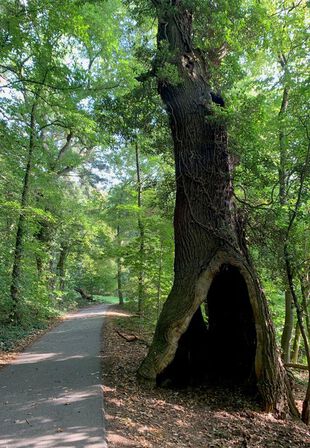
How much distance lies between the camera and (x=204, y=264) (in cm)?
587

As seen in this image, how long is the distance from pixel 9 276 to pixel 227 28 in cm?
965

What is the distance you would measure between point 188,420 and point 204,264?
7.77ft

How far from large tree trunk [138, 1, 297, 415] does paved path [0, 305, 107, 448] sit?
48.7 inches

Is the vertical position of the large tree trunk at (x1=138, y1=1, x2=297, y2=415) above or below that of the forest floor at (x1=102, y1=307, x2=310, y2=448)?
above

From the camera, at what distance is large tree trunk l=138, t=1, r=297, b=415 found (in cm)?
564

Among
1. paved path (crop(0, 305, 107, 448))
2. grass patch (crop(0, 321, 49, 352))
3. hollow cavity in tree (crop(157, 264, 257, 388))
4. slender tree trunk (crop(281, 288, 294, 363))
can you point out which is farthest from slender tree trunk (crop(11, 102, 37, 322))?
slender tree trunk (crop(281, 288, 294, 363))

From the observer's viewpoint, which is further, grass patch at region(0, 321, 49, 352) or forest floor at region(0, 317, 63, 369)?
grass patch at region(0, 321, 49, 352)

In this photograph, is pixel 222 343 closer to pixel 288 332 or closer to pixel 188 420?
pixel 188 420

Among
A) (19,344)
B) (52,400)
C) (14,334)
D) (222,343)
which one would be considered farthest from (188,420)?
(14,334)

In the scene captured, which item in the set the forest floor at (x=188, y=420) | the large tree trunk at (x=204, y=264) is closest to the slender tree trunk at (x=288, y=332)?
the large tree trunk at (x=204, y=264)

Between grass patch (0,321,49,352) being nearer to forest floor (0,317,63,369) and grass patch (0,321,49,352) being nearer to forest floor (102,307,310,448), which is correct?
forest floor (0,317,63,369)

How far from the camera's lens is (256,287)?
223 inches

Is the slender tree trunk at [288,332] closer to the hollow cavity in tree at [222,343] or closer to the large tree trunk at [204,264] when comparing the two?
the hollow cavity in tree at [222,343]

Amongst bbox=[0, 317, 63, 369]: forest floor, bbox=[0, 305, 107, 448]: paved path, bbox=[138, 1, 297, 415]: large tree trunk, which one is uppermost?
bbox=[138, 1, 297, 415]: large tree trunk
